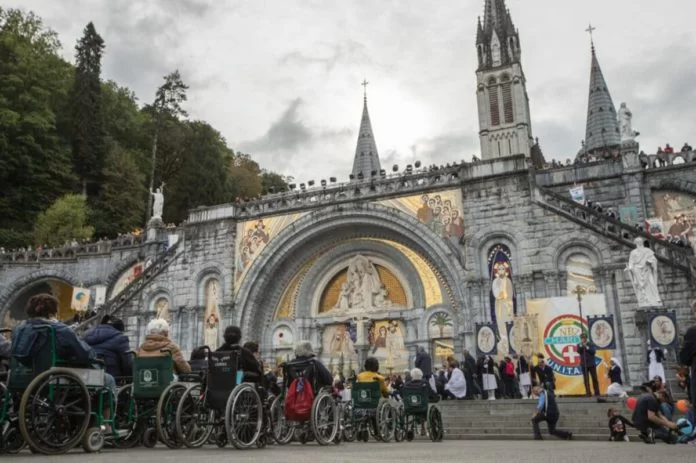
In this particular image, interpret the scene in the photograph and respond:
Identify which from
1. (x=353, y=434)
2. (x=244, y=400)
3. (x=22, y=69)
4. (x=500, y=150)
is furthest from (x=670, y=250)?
(x=22, y=69)

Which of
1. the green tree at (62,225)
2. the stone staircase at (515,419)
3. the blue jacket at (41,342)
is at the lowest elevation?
the stone staircase at (515,419)

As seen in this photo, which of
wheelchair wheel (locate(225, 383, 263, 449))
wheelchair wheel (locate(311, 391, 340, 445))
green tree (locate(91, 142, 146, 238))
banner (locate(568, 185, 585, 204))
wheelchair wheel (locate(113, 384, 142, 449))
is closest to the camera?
wheelchair wheel (locate(225, 383, 263, 449))

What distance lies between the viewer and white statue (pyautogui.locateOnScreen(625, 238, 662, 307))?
16.3 m

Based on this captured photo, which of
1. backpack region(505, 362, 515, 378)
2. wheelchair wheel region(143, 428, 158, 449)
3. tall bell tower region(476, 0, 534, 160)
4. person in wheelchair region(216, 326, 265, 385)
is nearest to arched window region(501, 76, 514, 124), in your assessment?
tall bell tower region(476, 0, 534, 160)

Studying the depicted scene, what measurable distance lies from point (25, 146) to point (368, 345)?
85.0 feet

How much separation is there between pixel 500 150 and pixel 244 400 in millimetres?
46911

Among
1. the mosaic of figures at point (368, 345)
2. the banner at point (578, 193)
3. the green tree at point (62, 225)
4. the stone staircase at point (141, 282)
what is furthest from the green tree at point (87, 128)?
the banner at point (578, 193)

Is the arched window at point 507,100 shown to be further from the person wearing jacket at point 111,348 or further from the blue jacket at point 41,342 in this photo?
the blue jacket at point 41,342

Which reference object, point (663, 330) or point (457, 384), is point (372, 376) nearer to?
point (457, 384)

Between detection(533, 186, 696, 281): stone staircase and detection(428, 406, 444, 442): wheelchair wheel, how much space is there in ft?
34.0

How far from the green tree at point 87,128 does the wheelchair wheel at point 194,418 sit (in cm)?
3574

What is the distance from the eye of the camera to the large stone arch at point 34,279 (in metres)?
30.2

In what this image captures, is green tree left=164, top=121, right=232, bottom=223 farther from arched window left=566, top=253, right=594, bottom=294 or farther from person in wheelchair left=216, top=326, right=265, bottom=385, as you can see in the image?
person in wheelchair left=216, top=326, right=265, bottom=385

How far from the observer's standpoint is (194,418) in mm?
6945
